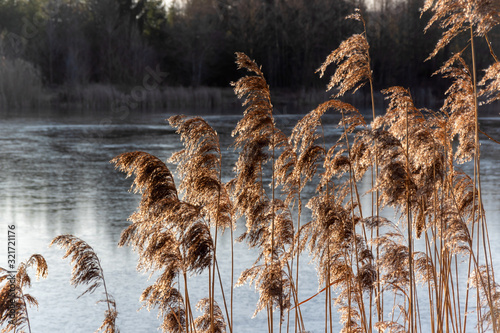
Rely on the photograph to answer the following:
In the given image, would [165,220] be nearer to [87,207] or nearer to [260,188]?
[260,188]

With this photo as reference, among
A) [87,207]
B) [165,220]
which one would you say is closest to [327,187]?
[165,220]

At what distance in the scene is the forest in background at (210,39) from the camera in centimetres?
3422

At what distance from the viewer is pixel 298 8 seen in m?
40.7

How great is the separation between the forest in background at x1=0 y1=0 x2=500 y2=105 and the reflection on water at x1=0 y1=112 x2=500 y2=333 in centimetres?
1549

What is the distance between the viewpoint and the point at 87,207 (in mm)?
9414

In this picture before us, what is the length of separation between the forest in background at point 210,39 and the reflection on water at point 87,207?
15.5 metres

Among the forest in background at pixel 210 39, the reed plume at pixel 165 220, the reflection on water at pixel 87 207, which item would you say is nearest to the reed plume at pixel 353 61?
the reed plume at pixel 165 220

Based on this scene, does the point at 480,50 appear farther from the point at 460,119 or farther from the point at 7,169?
the point at 460,119

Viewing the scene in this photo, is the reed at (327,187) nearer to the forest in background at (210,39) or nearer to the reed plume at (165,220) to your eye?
the reed plume at (165,220)

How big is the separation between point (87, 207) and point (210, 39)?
29365 mm

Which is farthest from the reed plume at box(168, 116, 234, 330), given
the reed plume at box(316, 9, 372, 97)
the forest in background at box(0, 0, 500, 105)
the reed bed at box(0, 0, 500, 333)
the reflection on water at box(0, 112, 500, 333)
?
the forest in background at box(0, 0, 500, 105)

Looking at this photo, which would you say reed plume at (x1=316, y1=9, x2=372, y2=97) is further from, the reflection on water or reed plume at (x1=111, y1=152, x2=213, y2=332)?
the reflection on water

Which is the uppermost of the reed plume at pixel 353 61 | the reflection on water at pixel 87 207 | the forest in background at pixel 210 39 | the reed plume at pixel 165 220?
the forest in background at pixel 210 39

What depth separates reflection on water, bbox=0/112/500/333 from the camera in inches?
226
